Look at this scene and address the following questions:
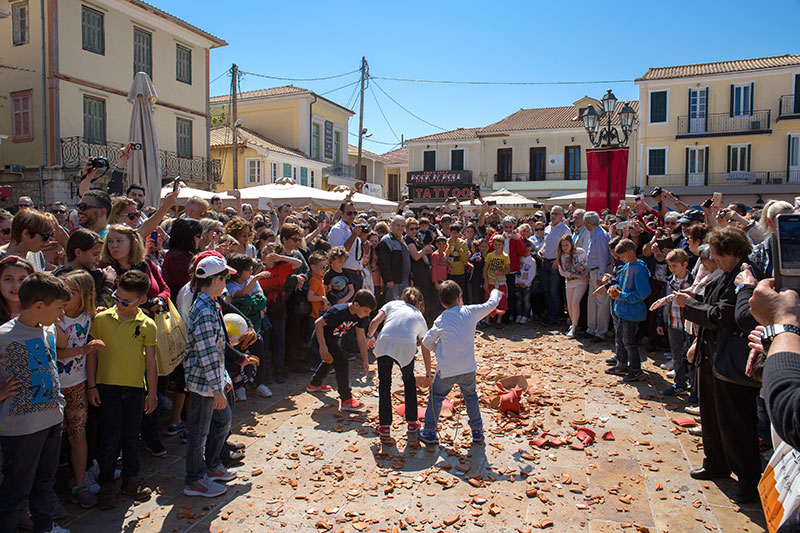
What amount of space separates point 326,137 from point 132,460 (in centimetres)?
3348

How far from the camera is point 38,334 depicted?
3139 mm

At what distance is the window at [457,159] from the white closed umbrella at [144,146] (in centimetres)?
3238

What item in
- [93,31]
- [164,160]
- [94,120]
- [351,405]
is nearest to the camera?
[351,405]

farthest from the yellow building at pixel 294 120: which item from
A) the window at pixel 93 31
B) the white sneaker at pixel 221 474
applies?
the white sneaker at pixel 221 474

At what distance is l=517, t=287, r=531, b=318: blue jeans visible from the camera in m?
10.3

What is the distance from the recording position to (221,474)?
4.14 metres

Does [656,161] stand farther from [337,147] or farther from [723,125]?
[337,147]

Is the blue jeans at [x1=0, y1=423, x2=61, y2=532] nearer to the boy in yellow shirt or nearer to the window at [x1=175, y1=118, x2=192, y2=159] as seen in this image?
the boy in yellow shirt

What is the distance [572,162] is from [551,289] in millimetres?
28562

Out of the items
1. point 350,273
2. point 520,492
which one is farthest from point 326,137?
point 520,492

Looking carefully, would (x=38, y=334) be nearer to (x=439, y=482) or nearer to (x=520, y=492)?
(x=439, y=482)

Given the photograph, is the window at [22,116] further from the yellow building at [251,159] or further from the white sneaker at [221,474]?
the white sneaker at [221,474]

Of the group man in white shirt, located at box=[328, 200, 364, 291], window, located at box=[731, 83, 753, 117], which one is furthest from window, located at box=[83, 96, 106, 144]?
window, located at box=[731, 83, 753, 117]

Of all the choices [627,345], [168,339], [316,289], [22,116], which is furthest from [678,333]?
[22,116]
